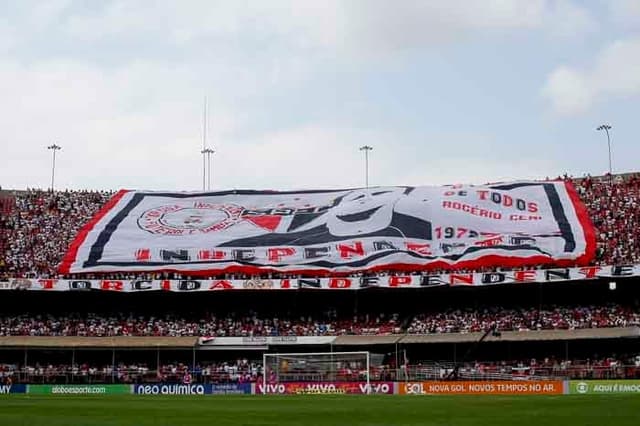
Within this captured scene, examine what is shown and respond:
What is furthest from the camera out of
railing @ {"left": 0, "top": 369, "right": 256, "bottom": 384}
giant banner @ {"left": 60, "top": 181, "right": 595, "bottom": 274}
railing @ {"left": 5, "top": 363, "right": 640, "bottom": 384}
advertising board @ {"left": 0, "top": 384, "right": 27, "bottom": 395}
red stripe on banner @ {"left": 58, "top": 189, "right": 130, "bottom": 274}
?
red stripe on banner @ {"left": 58, "top": 189, "right": 130, "bottom": 274}

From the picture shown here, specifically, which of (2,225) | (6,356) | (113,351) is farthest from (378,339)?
(2,225)

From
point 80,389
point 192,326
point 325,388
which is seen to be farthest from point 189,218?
point 325,388

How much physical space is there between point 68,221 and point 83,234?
358cm

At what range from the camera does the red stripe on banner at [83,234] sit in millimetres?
77537

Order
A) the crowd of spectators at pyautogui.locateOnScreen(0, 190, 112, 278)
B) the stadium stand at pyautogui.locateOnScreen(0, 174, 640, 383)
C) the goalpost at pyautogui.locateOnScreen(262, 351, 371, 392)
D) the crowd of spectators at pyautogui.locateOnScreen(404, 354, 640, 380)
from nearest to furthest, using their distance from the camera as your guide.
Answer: the crowd of spectators at pyautogui.locateOnScreen(404, 354, 640, 380), the goalpost at pyautogui.locateOnScreen(262, 351, 371, 392), the stadium stand at pyautogui.locateOnScreen(0, 174, 640, 383), the crowd of spectators at pyautogui.locateOnScreen(0, 190, 112, 278)

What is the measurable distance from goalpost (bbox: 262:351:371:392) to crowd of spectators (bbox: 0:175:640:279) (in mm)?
17259

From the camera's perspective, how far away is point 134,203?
88.2 meters

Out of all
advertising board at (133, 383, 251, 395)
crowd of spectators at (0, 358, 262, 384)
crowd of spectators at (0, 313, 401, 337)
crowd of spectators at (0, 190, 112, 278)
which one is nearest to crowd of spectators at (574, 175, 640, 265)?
crowd of spectators at (0, 313, 401, 337)

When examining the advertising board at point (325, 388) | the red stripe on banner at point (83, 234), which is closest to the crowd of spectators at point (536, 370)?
the advertising board at point (325, 388)

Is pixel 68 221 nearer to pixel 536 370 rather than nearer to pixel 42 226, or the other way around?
pixel 42 226

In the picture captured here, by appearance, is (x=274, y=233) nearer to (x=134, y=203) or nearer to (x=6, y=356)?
(x=134, y=203)

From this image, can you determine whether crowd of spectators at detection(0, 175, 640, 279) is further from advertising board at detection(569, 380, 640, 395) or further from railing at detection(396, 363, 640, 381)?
advertising board at detection(569, 380, 640, 395)

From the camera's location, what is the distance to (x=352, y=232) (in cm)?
7869

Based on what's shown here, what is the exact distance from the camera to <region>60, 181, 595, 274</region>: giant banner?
7475 centimetres
